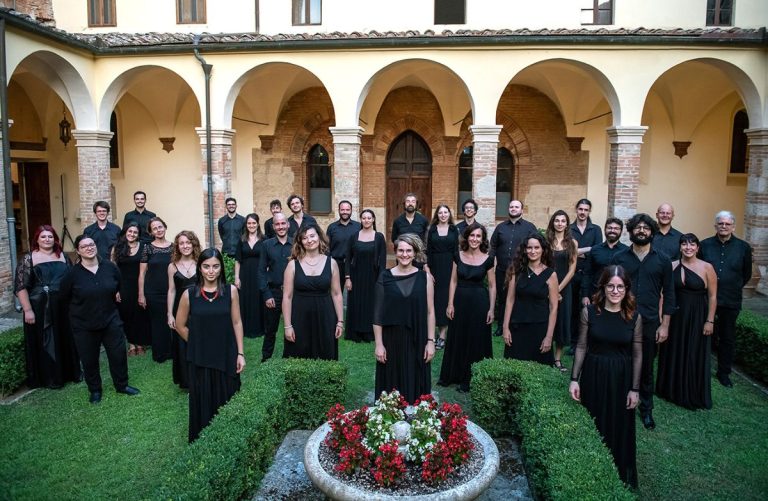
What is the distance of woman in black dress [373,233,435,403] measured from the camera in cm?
488

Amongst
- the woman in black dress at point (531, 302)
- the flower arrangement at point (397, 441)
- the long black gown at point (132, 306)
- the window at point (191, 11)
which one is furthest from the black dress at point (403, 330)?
the window at point (191, 11)

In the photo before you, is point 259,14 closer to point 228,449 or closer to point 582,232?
point 582,232

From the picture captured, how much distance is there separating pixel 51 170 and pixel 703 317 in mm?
16551

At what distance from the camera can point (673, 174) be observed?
1474cm

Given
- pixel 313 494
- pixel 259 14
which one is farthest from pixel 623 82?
pixel 313 494

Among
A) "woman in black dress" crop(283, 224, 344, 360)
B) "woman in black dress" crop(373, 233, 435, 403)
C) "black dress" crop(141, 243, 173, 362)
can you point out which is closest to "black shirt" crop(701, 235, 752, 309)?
"woman in black dress" crop(373, 233, 435, 403)

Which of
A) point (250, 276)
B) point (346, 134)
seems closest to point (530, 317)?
point (250, 276)

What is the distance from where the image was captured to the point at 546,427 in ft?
13.6

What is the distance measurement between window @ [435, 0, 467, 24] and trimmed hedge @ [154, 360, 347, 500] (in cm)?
1031

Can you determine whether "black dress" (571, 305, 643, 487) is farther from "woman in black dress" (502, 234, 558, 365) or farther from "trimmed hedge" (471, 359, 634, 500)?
"woman in black dress" (502, 234, 558, 365)

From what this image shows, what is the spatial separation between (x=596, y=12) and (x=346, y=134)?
6.65m

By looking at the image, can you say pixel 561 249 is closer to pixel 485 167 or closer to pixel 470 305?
pixel 470 305

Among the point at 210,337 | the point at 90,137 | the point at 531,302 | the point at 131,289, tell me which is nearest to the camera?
the point at 210,337

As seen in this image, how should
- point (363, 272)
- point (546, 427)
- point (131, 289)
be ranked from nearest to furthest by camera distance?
point (546, 427), point (131, 289), point (363, 272)
